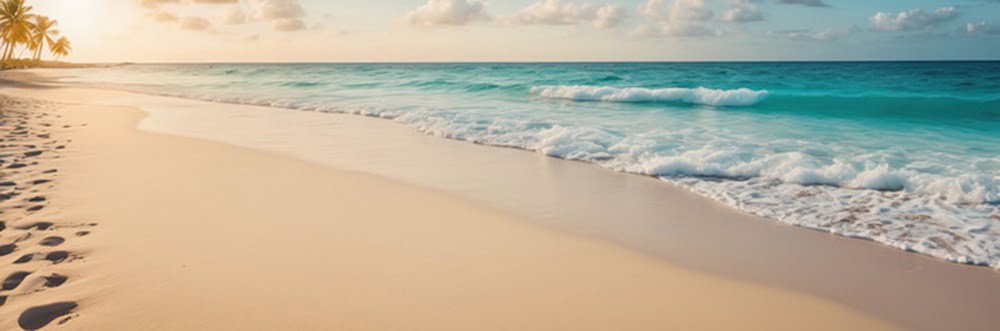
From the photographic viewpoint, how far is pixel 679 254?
11.3ft

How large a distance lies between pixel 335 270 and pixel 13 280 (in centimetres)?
164

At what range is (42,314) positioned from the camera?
2.34 meters

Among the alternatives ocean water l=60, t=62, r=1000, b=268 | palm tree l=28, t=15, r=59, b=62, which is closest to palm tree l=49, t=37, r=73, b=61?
palm tree l=28, t=15, r=59, b=62

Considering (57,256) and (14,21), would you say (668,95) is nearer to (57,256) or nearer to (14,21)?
(57,256)

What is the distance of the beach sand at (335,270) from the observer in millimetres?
2477

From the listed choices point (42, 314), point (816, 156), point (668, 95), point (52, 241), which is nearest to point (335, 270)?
point (42, 314)

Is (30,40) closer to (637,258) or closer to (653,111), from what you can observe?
(653,111)

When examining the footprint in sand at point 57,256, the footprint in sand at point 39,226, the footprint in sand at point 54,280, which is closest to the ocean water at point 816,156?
the footprint in sand at point 54,280

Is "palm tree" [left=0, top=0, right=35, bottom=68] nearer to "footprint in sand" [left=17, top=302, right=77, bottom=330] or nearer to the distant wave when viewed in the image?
the distant wave

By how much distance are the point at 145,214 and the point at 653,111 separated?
1263cm

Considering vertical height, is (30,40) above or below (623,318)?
above

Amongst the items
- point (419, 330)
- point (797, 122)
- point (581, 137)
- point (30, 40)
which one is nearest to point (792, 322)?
point (419, 330)

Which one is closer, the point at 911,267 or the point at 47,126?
the point at 911,267

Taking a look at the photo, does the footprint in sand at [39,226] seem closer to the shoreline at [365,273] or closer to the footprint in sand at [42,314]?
the shoreline at [365,273]
